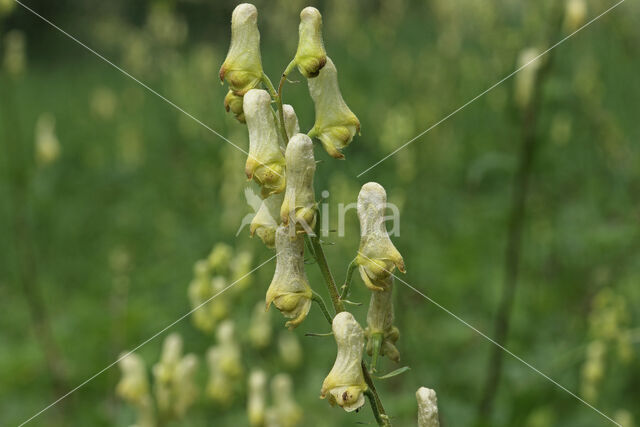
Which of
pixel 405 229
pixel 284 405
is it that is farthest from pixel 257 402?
pixel 405 229

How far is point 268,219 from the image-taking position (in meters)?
1.48

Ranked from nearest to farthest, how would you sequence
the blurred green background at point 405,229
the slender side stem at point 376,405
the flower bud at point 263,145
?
1. the slender side stem at point 376,405
2. the flower bud at point 263,145
3. the blurred green background at point 405,229

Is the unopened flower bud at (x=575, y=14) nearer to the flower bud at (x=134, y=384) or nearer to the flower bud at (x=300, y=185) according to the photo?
the flower bud at (x=300, y=185)

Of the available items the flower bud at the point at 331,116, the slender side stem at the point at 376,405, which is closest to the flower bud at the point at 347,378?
the slender side stem at the point at 376,405

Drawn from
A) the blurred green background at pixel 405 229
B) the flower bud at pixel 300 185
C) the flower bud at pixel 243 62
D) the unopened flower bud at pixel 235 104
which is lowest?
the blurred green background at pixel 405 229

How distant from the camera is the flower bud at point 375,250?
1.34 m

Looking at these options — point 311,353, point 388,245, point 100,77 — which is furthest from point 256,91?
point 100,77

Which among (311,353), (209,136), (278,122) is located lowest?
(311,353)

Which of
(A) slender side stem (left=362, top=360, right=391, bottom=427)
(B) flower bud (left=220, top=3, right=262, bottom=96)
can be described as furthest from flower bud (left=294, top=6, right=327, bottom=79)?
(A) slender side stem (left=362, top=360, right=391, bottom=427)

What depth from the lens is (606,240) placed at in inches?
132

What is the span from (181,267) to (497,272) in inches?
89.2

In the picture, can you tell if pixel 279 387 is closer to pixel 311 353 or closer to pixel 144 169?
pixel 311 353

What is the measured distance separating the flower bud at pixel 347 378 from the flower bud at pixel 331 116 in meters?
0.42

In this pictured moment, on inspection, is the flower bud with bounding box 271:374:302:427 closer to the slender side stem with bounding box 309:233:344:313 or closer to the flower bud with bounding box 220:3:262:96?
the slender side stem with bounding box 309:233:344:313
